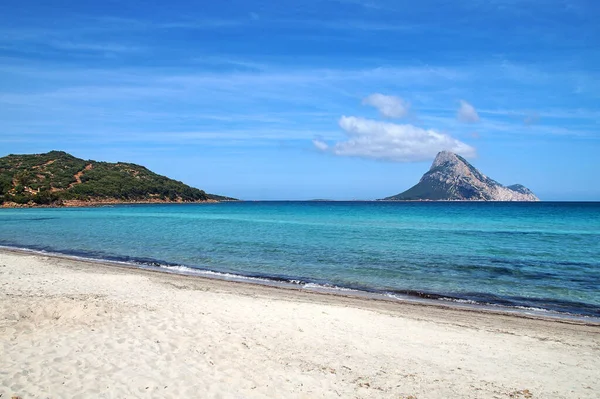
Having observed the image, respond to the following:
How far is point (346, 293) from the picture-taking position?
48.1 feet

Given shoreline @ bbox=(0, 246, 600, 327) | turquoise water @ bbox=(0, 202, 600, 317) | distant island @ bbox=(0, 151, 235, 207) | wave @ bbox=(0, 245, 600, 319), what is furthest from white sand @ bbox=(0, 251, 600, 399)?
distant island @ bbox=(0, 151, 235, 207)

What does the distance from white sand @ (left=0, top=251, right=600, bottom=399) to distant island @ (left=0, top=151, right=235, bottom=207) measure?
261 feet

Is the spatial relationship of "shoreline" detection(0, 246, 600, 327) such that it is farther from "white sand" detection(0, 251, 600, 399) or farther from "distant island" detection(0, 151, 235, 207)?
"distant island" detection(0, 151, 235, 207)

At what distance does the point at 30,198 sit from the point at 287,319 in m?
83.3

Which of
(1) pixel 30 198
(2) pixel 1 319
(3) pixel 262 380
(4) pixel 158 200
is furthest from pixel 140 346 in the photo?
(4) pixel 158 200

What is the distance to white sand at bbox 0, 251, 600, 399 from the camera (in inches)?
257

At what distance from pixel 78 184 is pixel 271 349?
102 m

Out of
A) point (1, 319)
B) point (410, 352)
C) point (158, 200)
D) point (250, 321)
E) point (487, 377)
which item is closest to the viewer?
point (487, 377)

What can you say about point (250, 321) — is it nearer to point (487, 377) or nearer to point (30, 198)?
point (487, 377)

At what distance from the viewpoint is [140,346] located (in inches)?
314

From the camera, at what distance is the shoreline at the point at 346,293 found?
476 inches

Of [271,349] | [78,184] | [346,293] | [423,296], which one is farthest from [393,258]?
[78,184]

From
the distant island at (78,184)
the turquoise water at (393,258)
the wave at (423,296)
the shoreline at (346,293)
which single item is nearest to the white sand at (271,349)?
the shoreline at (346,293)

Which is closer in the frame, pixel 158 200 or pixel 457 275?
pixel 457 275
